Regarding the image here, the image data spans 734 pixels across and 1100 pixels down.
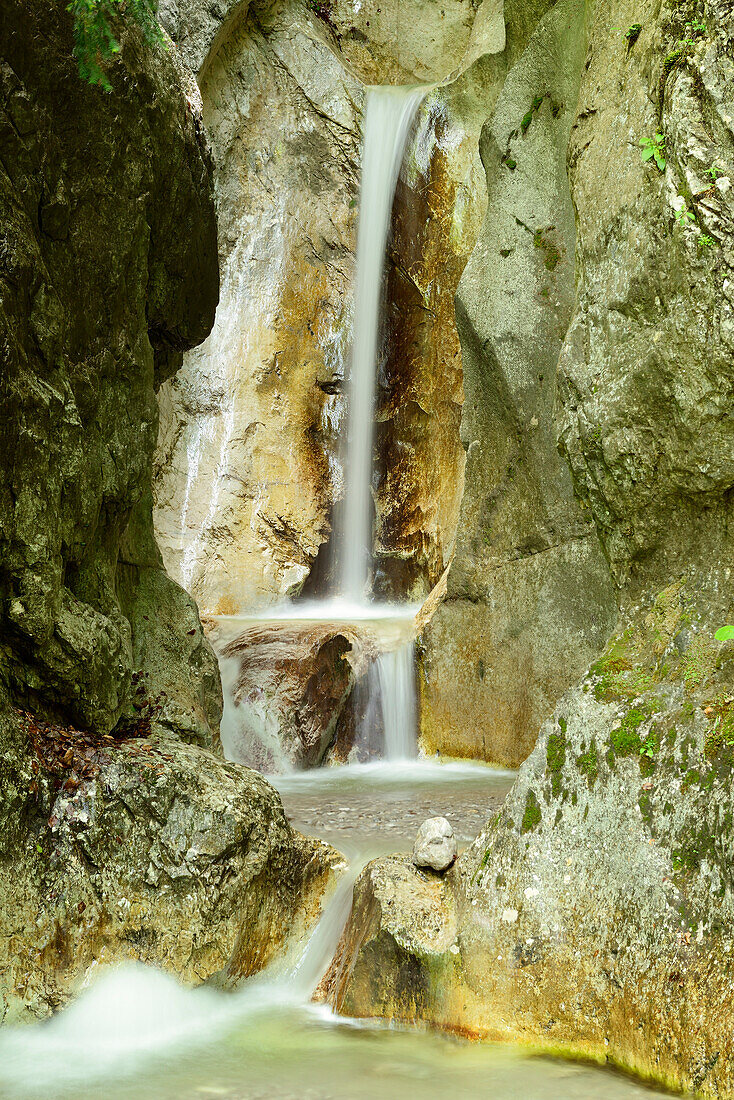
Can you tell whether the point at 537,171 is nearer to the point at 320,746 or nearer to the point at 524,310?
the point at 524,310

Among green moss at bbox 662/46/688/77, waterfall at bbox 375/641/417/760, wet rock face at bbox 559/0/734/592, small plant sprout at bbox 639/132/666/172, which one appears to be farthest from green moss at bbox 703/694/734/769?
waterfall at bbox 375/641/417/760

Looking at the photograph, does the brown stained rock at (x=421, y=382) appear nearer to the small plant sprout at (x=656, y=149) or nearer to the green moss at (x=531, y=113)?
the green moss at (x=531, y=113)

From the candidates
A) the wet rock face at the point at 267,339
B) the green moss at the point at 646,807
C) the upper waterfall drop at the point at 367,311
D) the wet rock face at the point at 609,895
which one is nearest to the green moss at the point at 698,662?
the wet rock face at the point at 609,895

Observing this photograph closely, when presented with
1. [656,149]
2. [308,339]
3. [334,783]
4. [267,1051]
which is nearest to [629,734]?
[267,1051]

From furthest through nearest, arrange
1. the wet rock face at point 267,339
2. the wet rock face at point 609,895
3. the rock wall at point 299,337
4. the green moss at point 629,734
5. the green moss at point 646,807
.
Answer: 1. the wet rock face at point 267,339
2. the rock wall at point 299,337
3. the green moss at point 629,734
4. the green moss at point 646,807
5. the wet rock face at point 609,895

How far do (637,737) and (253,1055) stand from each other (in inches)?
88.9

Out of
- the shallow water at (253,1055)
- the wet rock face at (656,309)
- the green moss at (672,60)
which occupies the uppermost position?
the green moss at (672,60)

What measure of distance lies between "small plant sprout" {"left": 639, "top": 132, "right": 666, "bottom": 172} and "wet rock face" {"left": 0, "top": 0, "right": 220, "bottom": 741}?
2.90 meters

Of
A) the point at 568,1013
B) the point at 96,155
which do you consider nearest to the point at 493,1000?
the point at 568,1013

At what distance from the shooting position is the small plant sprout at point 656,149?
14.2 feet

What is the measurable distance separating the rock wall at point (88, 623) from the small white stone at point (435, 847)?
802mm

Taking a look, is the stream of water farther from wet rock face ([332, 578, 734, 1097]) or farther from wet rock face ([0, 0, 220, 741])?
wet rock face ([0, 0, 220, 741])

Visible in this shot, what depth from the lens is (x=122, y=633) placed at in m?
5.44

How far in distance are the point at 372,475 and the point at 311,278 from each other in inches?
131
